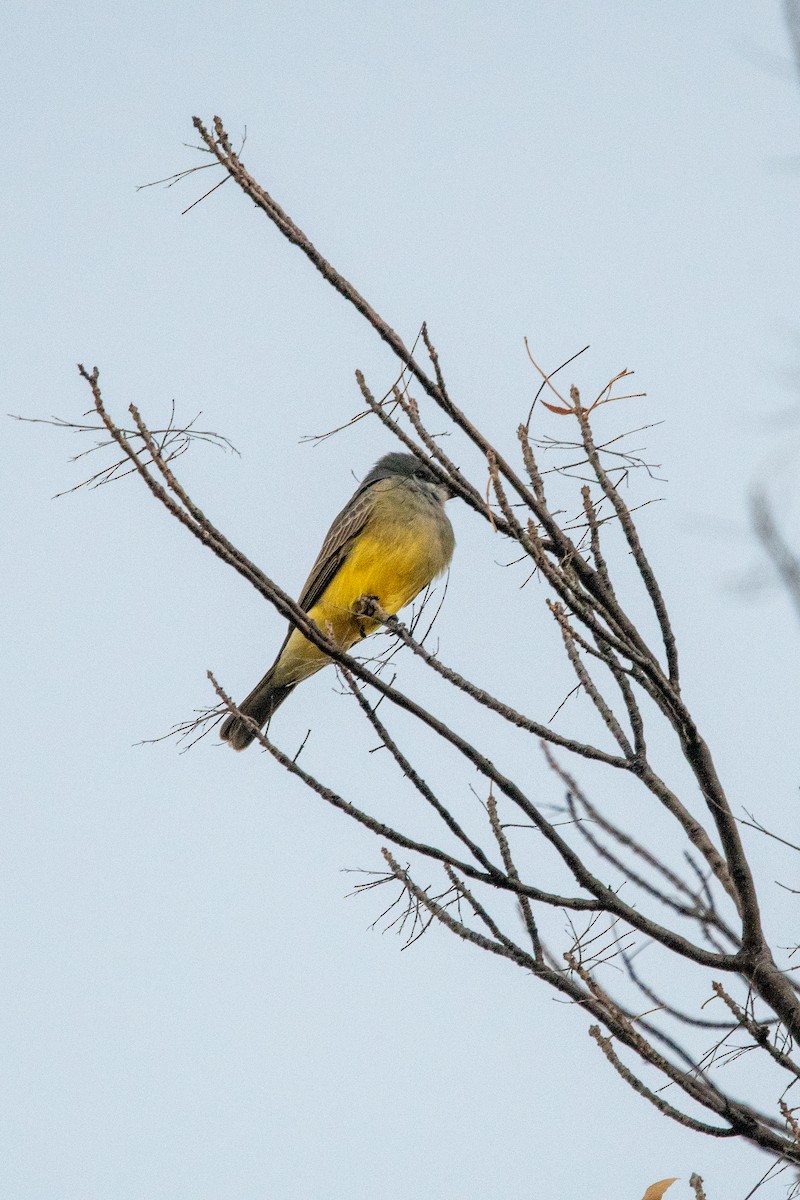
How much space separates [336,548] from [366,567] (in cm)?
38

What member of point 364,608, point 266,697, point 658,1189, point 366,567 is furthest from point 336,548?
point 658,1189

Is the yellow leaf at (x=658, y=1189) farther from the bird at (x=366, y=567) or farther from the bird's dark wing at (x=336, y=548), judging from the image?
the bird's dark wing at (x=336, y=548)

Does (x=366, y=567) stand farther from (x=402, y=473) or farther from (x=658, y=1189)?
(x=658, y=1189)

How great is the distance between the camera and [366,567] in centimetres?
748

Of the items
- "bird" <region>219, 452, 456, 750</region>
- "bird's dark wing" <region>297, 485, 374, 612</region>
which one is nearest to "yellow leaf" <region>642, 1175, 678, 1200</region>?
"bird" <region>219, 452, 456, 750</region>

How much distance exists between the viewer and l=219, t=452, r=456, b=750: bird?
24.4 ft

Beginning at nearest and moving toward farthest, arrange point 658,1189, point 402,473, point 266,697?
point 658,1189
point 266,697
point 402,473

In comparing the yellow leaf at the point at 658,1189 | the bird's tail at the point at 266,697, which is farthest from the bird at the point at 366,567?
the yellow leaf at the point at 658,1189

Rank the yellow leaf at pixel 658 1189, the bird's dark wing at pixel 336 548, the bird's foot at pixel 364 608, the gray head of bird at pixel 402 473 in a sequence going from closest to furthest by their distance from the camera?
the yellow leaf at pixel 658 1189
the bird's foot at pixel 364 608
the bird's dark wing at pixel 336 548
the gray head of bird at pixel 402 473

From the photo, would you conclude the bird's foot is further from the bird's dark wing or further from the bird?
the bird's dark wing

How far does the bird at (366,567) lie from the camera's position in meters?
7.43

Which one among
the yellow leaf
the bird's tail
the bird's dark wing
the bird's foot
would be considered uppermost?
the bird's dark wing

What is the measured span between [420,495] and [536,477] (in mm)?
3962

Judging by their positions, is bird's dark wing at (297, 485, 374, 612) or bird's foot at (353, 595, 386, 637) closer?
bird's foot at (353, 595, 386, 637)
